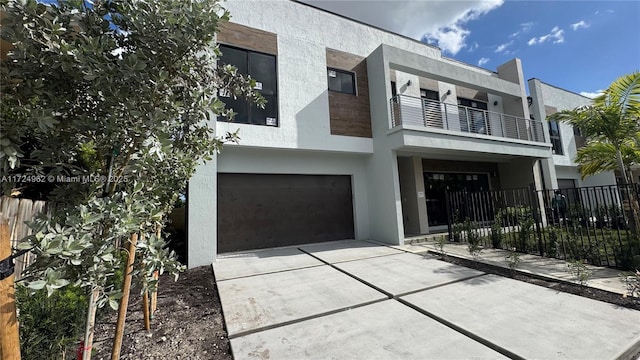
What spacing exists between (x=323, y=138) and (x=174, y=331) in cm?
677

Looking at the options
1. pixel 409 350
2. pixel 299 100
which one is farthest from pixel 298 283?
pixel 299 100

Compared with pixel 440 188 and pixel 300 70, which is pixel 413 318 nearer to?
pixel 300 70

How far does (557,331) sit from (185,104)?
15.3ft

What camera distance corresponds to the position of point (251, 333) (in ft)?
10.6

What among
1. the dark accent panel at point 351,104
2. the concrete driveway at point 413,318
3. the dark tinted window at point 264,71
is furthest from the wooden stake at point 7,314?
the dark accent panel at point 351,104

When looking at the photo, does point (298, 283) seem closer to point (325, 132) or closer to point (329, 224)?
point (329, 224)

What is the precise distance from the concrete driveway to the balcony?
548cm

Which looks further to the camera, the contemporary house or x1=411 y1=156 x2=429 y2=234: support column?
x1=411 y1=156 x2=429 y2=234: support column

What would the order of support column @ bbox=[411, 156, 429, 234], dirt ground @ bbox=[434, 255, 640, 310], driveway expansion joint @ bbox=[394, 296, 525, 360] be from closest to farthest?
driveway expansion joint @ bbox=[394, 296, 525, 360]
dirt ground @ bbox=[434, 255, 640, 310]
support column @ bbox=[411, 156, 429, 234]

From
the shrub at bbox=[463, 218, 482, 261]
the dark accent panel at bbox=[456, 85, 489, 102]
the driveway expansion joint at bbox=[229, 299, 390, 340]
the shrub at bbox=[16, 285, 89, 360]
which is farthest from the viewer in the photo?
the dark accent panel at bbox=[456, 85, 489, 102]

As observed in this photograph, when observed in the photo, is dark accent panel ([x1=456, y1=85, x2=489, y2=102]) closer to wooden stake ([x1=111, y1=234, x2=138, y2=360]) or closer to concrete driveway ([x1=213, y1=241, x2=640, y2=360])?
concrete driveway ([x1=213, y1=241, x2=640, y2=360])

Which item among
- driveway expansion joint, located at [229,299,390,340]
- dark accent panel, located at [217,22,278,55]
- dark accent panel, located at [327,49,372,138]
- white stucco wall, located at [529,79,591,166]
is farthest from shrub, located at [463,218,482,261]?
white stucco wall, located at [529,79,591,166]

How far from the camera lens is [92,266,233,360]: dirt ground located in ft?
9.36

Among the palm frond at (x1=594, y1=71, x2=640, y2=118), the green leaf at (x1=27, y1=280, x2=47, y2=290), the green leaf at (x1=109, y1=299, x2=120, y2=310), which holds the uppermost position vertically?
the palm frond at (x1=594, y1=71, x2=640, y2=118)
